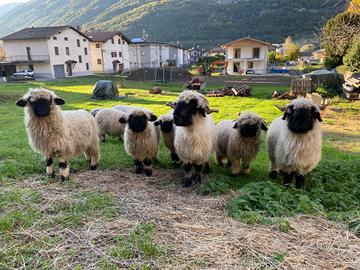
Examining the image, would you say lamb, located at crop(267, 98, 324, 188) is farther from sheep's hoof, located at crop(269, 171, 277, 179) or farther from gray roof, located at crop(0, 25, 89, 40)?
gray roof, located at crop(0, 25, 89, 40)

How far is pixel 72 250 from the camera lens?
3574 millimetres

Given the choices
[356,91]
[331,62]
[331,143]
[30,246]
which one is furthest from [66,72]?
[30,246]

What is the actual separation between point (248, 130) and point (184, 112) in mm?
1625

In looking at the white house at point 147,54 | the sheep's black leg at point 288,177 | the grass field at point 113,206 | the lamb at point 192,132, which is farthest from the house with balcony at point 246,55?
the sheep's black leg at point 288,177

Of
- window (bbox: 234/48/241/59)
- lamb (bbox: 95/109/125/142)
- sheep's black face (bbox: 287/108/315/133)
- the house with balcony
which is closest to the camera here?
sheep's black face (bbox: 287/108/315/133)

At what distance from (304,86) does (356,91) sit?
3.47 metres

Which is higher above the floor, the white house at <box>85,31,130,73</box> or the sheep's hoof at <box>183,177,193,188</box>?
the white house at <box>85,31,130,73</box>

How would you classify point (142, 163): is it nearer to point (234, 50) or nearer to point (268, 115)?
point (268, 115)

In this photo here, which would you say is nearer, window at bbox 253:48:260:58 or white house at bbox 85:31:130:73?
window at bbox 253:48:260:58

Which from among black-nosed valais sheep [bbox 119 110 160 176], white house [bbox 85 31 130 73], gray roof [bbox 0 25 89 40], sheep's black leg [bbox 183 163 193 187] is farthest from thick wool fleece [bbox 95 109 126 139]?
white house [bbox 85 31 130 73]

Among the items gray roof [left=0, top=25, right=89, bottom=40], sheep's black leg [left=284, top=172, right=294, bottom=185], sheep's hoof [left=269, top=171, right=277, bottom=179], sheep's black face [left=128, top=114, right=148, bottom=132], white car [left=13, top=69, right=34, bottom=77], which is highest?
gray roof [left=0, top=25, right=89, bottom=40]

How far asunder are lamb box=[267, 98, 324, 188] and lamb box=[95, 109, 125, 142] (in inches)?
243

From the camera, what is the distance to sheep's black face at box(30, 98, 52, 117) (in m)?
6.30

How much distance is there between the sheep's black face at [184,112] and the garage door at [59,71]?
178 ft
